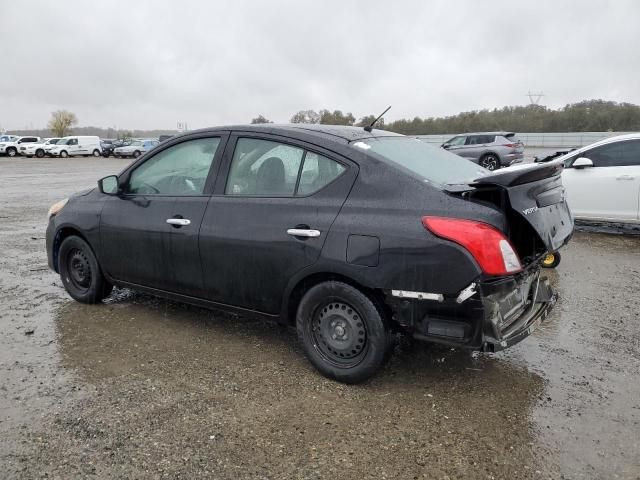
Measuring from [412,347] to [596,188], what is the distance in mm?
5640

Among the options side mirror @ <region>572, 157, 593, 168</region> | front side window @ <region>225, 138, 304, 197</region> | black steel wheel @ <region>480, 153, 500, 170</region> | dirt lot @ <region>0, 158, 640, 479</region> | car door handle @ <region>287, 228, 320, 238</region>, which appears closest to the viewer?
dirt lot @ <region>0, 158, 640, 479</region>

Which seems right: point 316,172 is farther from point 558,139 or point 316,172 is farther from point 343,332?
point 558,139

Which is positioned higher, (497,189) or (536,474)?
(497,189)

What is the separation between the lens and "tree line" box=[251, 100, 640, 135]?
41969 mm

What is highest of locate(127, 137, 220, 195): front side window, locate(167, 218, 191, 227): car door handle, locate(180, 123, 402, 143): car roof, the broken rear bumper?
locate(180, 123, 402, 143): car roof

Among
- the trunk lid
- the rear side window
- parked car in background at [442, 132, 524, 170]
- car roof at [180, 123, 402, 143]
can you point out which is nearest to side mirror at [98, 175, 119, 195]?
car roof at [180, 123, 402, 143]

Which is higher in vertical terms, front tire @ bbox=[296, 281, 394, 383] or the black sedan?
the black sedan

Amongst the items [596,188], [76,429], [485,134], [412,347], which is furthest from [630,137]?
[485,134]

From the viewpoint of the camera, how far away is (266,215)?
357 centimetres

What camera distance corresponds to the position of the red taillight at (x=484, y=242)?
2.86 meters

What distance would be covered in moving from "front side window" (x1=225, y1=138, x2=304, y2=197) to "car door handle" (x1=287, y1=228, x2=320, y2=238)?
0.29 meters

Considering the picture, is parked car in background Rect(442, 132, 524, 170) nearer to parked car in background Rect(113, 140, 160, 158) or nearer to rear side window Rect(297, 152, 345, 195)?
rear side window Rect(297, 152, 345, 195)

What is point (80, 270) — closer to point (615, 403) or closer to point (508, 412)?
point (508, 412)

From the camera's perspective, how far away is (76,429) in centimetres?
288
